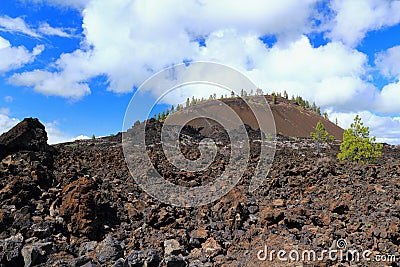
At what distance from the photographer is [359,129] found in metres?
24.5

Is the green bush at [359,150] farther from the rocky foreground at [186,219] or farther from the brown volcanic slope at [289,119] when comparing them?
the brown volcanic slope at [289,119]

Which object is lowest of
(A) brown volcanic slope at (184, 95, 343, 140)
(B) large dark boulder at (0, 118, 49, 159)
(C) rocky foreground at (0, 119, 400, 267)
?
(C) rocky foreground at (0, 119, 400, 267)

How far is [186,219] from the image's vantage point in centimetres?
805

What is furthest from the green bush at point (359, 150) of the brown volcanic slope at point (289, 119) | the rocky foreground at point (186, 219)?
the brown volcanic slope at point (289, 119)

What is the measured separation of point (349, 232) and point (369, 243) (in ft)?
1.76

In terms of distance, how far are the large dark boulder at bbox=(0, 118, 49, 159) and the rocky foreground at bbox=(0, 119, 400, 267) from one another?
0.08 metres

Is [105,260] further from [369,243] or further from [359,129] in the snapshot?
[359,129]

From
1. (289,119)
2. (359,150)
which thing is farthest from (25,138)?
(289,119)

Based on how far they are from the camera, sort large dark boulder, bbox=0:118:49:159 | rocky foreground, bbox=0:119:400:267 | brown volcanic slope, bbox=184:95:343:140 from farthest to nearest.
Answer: brown volcanic slope, bbox=184:95:343:140 → large dark boulder, bbox=0:118:49:159 → rocky foreground, bbox=0:119:400:267

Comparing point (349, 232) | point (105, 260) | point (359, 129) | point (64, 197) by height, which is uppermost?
point (359, 129)

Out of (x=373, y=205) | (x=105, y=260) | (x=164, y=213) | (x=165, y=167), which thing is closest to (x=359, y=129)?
(x=165, y=167)

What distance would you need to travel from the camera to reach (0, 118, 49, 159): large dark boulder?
11102 mm

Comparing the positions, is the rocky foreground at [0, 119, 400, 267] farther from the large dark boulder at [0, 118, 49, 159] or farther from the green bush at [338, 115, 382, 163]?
the green bush at [338, 115, 382, 163]

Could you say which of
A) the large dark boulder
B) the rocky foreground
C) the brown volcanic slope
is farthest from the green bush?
the brown volcanic slope
